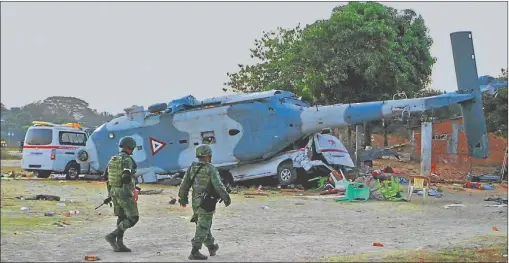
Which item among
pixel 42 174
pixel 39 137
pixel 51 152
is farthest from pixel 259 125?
pixel 42 174

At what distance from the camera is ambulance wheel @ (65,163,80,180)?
23188 mm

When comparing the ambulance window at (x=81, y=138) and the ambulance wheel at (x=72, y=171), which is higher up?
the ambulance window at (x=81, y=138)

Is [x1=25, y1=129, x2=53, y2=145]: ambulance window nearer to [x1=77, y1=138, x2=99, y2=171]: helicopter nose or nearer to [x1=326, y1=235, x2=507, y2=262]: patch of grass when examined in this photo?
[x1=77, y1=138, x2=99, y2=171]: helicopter nose

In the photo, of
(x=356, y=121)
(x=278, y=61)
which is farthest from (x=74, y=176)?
(x=278, y=61)

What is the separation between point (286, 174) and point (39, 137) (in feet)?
28.4

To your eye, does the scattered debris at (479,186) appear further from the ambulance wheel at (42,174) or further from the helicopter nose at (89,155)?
the ambulance wheel at (42,174)

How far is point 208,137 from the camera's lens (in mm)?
20844

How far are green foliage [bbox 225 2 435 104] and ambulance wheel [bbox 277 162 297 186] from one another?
830 centimetres

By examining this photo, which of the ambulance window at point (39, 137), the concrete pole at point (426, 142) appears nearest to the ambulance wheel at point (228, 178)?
the concrete pole at point (426, 142)

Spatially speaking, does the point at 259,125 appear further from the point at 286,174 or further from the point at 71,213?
the point at 71,213

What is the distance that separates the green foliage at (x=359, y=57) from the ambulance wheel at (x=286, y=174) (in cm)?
830

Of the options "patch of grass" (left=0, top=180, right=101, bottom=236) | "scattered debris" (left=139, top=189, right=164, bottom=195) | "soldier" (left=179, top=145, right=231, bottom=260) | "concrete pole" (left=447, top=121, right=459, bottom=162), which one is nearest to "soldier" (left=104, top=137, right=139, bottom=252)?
"soldier" (left=179, top=145, right=231, bottom=260)

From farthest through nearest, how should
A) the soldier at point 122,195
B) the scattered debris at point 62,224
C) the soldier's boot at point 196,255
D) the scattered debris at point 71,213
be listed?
the scattered debris at point 71,213, the scattered debris at point 62,224, the soldier at point 122,195, the soldier's boot at point 196,255

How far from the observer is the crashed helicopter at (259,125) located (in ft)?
64.0
